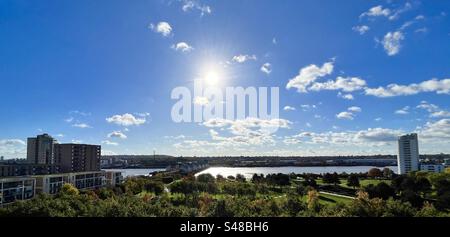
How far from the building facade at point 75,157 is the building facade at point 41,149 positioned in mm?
919

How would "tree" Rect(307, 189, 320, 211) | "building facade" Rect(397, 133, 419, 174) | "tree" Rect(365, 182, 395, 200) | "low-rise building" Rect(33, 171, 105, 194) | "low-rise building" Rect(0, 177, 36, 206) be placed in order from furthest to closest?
"building facade" Rect(397, 133, 419, 174), "low-rise building" Rect(33, 171, 105, 194), "low-rise building" Rect(0, 177, 36, 206), "tree" Rect(365, 182, 395, 200), "tree" Rect(307, 189, 320, 211)

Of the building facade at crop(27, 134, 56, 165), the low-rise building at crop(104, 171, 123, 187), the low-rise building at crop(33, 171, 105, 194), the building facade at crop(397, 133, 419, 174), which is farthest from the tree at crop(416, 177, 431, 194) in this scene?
the building facade at crop(27, 134, 56, 165)

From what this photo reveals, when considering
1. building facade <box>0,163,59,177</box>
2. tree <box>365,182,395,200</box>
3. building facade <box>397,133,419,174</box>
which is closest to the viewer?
tree <box>365,182,395,200</box>

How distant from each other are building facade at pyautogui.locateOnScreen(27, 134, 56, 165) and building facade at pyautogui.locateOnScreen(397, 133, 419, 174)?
61.4 meters

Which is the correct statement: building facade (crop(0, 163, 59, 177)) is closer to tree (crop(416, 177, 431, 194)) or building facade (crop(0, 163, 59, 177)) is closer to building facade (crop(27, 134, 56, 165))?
building facade (crop(27, 134, 56, 165))

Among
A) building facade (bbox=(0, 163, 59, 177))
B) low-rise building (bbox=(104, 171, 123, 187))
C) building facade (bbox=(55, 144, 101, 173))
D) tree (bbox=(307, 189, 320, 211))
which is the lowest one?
low-rise building (bbox=(104, 171, 123, 187))

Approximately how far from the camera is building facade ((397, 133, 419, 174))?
69250 millimetres

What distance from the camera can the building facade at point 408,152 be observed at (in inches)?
2726

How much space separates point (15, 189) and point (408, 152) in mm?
65274

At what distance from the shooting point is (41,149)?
183 feet

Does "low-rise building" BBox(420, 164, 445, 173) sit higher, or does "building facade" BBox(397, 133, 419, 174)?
"building facade" BBox(397, 133, 419, 174)

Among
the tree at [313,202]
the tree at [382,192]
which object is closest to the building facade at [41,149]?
the tree at [313,202]

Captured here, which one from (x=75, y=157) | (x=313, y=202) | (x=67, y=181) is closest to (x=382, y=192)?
(x=313, y=202)
